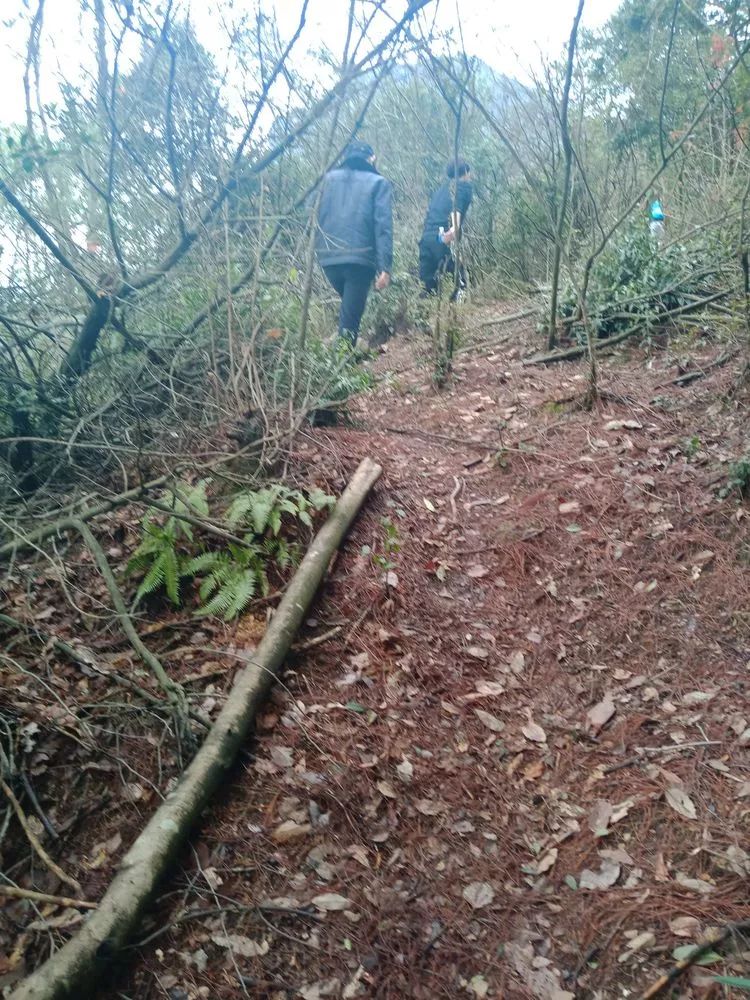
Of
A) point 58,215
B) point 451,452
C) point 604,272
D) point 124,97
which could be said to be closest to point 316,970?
point 451,452

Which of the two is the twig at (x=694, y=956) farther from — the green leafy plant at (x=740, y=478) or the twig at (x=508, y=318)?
the twig at (x=508, y=318)

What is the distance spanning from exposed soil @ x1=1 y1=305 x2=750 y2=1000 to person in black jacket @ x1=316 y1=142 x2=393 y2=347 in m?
2.81

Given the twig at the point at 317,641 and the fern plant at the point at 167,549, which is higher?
the fern plant at the point at 167,549

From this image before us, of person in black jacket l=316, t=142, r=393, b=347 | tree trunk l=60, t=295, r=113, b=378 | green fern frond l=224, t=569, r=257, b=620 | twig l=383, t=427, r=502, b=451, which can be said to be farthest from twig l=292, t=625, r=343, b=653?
person in black jacket l=316, t=142, r=393, b=347

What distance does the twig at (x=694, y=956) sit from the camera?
2326 mm

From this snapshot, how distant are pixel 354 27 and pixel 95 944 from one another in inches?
244

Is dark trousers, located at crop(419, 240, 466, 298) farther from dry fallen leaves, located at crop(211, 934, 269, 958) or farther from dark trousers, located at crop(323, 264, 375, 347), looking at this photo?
dry fallen leaves, located at crop(211, 934, 269, 958)

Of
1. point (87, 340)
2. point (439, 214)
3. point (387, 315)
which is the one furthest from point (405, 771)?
point (439, 214)

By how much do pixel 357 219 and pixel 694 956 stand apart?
22.7ft

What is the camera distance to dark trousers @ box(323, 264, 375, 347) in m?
7.61

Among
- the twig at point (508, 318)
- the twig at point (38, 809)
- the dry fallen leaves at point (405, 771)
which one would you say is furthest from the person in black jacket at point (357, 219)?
the twig at point (38, 809)

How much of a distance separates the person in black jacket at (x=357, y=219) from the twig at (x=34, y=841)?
5423 mm

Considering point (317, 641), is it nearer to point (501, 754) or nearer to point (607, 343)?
point (501, 754)

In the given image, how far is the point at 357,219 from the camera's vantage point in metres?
7.51
